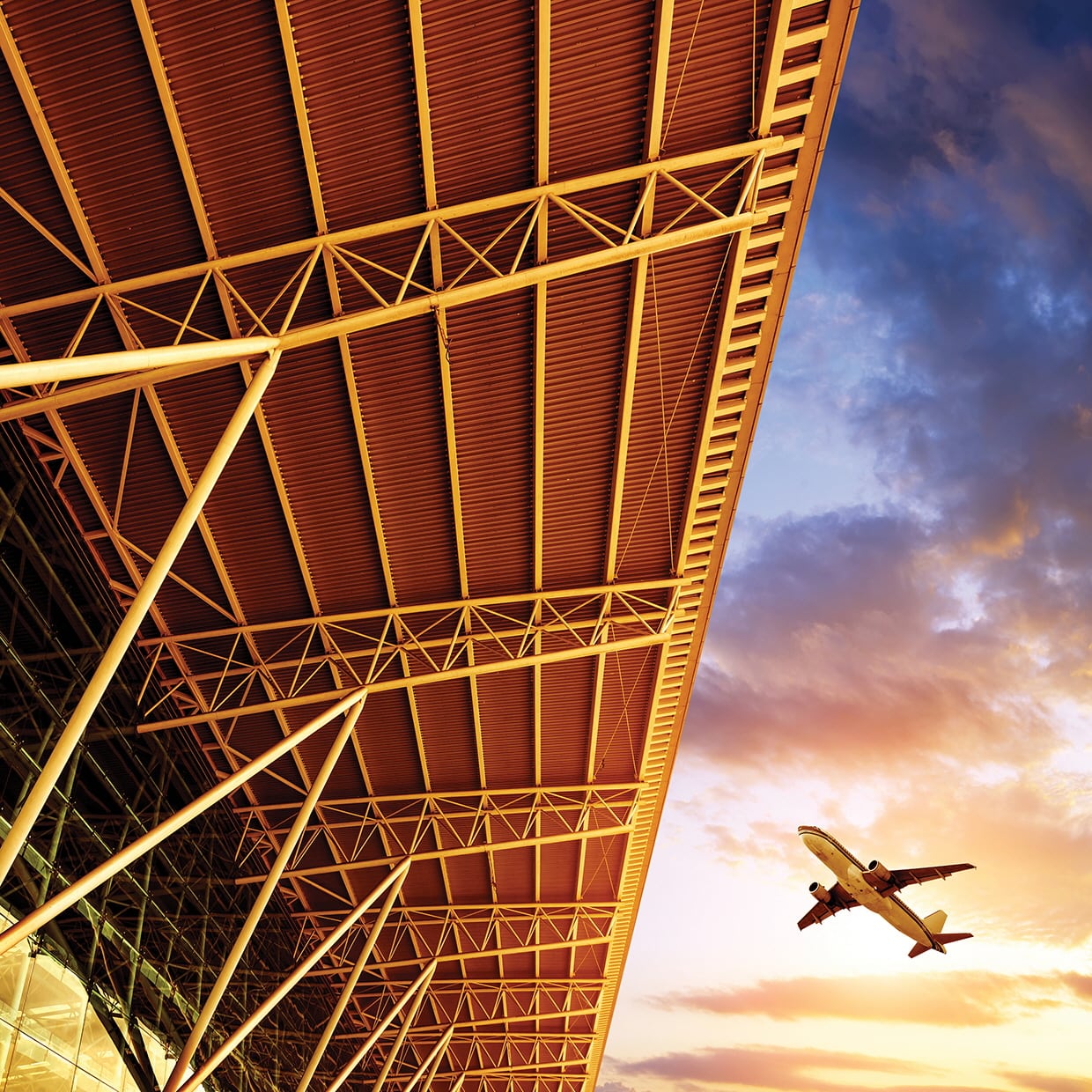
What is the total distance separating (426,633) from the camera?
29.1m

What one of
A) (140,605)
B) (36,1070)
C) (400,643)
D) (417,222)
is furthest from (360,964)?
(417,222)

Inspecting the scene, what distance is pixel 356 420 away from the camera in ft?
75.4

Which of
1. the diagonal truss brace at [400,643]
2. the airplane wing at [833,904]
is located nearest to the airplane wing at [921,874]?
the airplane wing at [833,904]

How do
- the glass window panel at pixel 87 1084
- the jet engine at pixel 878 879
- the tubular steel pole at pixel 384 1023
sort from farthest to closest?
the jet engine at pixel 878 879 < the tubular steel pole at pixel 384 1023 < the glass window panel at pixel 87 1084

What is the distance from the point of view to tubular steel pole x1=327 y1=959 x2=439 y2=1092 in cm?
4022

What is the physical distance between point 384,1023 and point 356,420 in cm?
2924

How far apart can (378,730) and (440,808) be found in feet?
16.0

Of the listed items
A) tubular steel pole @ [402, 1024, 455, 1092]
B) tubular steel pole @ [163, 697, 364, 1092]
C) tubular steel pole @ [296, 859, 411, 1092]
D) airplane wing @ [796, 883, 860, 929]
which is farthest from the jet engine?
tubular steel pole @ [163, 697, 364, 1092]

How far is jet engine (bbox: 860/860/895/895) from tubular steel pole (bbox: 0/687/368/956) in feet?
106

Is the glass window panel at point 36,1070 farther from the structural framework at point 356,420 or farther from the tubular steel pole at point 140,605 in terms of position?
the tubular steel pole at point 140,605

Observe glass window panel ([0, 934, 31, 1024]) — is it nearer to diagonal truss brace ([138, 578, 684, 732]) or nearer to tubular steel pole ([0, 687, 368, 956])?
tubular steel pole ([0, 687, 368, 956])

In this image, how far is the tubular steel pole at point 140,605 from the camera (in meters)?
17.9

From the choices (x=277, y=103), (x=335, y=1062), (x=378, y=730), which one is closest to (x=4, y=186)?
(x=277, y=103)

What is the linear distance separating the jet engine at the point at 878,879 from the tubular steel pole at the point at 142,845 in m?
32.2
